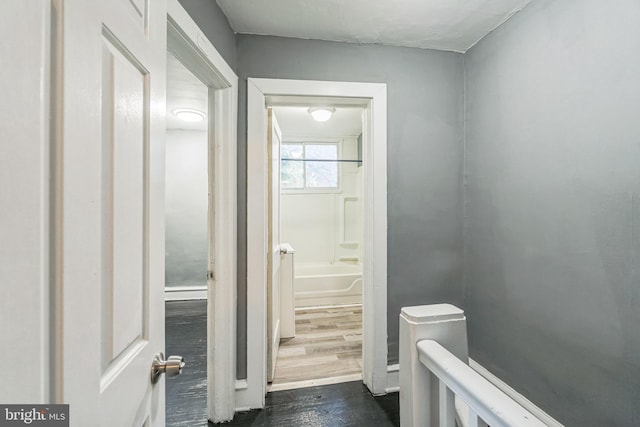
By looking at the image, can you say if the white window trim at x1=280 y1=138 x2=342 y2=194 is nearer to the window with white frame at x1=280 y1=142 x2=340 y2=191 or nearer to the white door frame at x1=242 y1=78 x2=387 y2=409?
the window with white frame at x1=280 y1=142 x2=340 y2=191

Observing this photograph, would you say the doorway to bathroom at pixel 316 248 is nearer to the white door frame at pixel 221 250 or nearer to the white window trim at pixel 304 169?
the white window trim at pixel 304 169

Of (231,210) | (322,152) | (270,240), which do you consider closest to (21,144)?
(231,210)

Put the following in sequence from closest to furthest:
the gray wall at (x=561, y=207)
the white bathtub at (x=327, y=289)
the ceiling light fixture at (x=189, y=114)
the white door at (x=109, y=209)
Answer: the white door at (x=109, y=209)
the gray wall at (x=561, y=207)
the ceiling light fixture at (x=189, y=114)
the white bathtub at (x=327, y=289)

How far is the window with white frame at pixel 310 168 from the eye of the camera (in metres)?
4.23

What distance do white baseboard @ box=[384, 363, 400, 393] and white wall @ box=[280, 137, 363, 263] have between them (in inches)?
97.0

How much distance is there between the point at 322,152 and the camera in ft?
14.0

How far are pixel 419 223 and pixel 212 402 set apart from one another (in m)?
1.78

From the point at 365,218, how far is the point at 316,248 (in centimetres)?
253

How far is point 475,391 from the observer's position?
0.59 m

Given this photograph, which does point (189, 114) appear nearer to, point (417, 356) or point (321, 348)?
point (321, 348)

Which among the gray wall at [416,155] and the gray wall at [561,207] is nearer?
the gray wall at [561,207]

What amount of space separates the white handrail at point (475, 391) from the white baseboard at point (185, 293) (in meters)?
3.71

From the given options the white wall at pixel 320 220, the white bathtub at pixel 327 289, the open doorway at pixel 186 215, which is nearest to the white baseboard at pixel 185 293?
the open doorway at pixel 186 215

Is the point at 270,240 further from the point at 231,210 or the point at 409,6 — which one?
the point at 409,6
